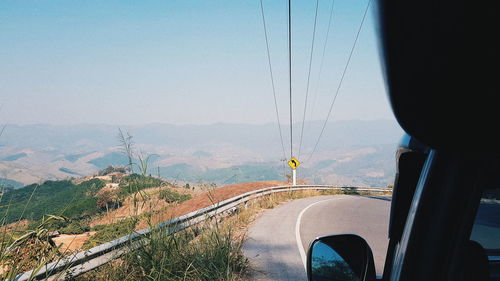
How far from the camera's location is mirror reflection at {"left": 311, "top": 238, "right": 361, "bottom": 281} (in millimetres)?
1637

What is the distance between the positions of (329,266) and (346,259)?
0.09 meters

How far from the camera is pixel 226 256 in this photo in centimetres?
614

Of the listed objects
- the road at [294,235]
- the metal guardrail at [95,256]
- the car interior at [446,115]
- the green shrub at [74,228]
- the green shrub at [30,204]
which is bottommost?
the road at [294,235]

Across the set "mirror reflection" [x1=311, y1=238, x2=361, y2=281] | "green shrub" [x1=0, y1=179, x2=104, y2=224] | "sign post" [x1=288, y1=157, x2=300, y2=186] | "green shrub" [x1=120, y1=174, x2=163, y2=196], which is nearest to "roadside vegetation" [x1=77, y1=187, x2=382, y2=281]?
"green shrub" [x1=120, y1=174, x2=163, y2=196]

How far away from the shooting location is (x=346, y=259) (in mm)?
1649

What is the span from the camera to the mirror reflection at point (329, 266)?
64.4 inches

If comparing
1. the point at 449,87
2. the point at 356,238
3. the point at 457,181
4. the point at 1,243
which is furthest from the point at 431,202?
the point at 1,243

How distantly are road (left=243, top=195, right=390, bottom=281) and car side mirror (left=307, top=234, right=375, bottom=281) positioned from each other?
4488 mm

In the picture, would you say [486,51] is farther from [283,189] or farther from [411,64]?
[283,189]

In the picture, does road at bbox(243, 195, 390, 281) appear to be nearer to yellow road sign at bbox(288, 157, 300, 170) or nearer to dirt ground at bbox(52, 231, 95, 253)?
dirt ground at bbox(52, 231, 95, 253)

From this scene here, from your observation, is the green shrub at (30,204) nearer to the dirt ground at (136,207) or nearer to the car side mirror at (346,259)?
the dirt ground at (136,207)

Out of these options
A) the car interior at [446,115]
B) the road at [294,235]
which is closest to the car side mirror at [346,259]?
the car interior at [446,115]

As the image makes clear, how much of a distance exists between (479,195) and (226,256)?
5314mm

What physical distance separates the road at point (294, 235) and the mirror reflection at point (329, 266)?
14.5ft
